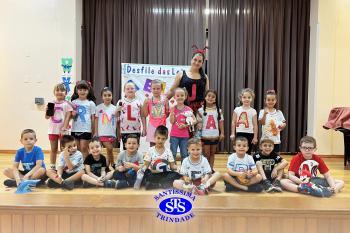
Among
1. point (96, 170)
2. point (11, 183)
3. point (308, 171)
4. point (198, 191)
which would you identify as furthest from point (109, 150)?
point (308, 171)

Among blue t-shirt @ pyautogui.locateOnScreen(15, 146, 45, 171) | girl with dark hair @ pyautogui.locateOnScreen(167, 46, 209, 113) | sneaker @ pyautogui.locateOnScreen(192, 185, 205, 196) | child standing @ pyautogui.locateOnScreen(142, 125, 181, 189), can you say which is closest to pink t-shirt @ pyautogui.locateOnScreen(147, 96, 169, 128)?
girl with dark hair @ pyautogui.locateOnScreen(167, 46, 209, 113)

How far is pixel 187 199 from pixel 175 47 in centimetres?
349

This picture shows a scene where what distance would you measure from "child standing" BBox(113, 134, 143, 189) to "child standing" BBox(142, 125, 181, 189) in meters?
0.13

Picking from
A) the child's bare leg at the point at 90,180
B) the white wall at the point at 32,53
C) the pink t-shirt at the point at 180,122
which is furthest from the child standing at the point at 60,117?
the white wall at the point at 32,53

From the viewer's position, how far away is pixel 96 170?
301cm

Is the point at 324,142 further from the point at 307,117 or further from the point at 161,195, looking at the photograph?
the point at 161,195

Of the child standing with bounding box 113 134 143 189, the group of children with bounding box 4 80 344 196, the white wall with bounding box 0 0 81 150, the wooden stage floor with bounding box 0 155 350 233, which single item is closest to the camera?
the wooden stage floor with bounding box 0 155 350 233

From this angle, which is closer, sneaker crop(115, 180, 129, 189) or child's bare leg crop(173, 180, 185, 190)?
child's bare leg crop(173, 180, 185, 190)

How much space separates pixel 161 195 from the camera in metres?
1.98

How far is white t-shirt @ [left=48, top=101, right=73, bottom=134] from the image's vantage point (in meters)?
3.24

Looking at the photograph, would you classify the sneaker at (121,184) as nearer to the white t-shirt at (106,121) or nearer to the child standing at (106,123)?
the child standing at (106,123)

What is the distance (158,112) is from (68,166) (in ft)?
3.24

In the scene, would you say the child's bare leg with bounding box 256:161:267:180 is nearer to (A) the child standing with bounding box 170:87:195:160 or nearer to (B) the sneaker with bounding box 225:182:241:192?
(B) the sneaker with bounding box 225:182:241:192

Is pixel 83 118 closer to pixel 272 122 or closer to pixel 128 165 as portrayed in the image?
pixel 128 165
